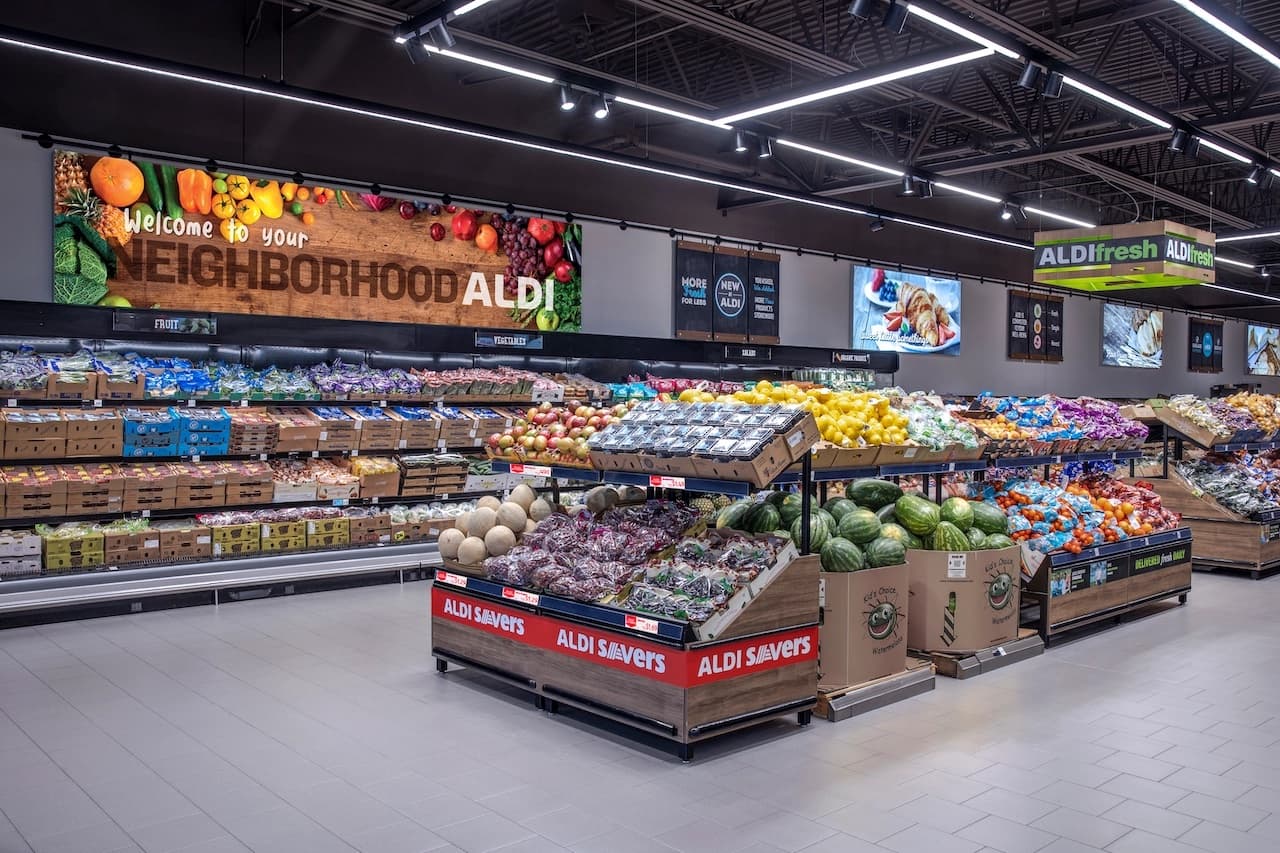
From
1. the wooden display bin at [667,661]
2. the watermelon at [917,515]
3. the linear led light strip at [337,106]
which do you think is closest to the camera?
the wooden display bin at [667,661]

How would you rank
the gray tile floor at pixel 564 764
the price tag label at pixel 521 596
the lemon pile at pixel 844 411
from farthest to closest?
the lemon pile at pixel 844 411 < the price tag label at pixel 521 596 < the gray tile floor at pixel 564 764

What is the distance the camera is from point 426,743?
4512 millimetres

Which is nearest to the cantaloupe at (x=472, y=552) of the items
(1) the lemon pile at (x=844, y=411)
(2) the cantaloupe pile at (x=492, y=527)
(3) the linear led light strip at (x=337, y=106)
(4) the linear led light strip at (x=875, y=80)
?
(2) the cantaloupe pile at (x=492, y=527)

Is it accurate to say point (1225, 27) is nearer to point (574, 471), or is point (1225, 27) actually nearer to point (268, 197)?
point (574, 471)

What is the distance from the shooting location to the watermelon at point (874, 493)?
6.19 metres

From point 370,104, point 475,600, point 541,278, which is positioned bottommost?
point 475,600

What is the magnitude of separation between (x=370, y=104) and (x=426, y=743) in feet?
14.7

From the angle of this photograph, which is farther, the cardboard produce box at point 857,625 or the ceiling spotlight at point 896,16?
the ceiling spotlight at point 896,16

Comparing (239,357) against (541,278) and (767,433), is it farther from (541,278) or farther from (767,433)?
(767,433)

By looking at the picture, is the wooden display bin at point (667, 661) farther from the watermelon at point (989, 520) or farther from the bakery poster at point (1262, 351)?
the bakery poster at point (1262, 351)

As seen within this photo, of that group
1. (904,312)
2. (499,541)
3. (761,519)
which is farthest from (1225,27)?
(904,312)

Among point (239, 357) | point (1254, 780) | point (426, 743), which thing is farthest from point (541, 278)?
point (1254, 780)

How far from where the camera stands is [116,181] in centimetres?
760

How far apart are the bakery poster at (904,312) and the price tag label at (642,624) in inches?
399
